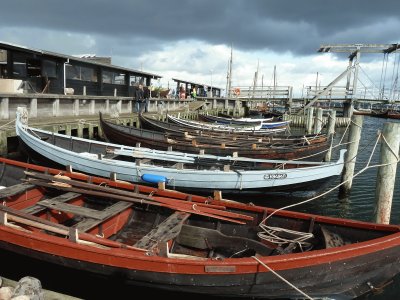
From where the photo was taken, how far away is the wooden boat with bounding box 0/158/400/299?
15.0 feet

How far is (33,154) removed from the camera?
11492mm

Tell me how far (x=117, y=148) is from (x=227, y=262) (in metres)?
8.04

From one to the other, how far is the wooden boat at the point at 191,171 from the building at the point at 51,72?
11.9 m

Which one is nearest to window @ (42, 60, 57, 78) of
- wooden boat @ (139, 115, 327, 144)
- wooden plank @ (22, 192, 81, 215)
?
wooden boat @ (139, 115, 327, 144)

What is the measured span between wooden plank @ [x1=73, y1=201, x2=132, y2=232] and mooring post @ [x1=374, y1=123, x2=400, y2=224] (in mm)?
5530

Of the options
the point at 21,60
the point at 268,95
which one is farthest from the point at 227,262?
the point at 268,95

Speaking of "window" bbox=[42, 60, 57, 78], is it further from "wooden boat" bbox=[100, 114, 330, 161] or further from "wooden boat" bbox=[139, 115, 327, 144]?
"wooden boat" bbox=[100, 114, 330, 161]

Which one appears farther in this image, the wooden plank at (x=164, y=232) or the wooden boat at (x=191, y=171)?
the wooden boat at (x=191, y=171)

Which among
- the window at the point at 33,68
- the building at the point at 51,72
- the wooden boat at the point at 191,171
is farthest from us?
the window at the point at 33,68

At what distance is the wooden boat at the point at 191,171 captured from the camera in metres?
9.75

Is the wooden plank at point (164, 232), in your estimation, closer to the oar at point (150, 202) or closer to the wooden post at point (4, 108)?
the oar at point (150, 202)

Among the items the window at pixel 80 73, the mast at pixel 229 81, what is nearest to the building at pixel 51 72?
the window at pixel 80 73

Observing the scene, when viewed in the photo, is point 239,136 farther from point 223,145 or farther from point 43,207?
point 43,207

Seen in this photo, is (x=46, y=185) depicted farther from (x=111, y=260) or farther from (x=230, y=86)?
(x=230, y=86)
